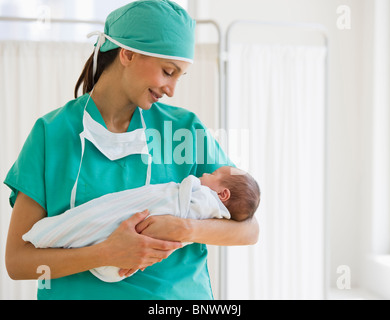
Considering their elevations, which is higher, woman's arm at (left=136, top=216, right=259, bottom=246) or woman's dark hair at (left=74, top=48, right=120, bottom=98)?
woman's dark hair at (left=74, top=48, right=120, bottom=98)

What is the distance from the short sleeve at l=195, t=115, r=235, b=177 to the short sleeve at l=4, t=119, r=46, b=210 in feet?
1.30

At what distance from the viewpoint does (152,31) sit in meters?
1.14

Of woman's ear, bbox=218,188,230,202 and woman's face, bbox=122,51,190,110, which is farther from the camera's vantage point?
woman's ear, bbox=218,188,230,202

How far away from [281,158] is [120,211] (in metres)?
1.31

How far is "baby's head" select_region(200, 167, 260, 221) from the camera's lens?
124 centimetres

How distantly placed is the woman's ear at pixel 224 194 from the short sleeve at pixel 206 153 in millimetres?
66

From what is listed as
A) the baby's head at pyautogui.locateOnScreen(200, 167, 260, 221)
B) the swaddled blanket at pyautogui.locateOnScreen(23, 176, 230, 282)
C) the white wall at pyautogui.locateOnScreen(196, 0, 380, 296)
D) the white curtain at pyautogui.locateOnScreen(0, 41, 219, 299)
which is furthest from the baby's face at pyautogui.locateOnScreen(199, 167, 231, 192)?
the white wall at pyautogui.locateOnScreen(196, 0, 380, 296)

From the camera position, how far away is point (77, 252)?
40.6 inches

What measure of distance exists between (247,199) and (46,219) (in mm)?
509

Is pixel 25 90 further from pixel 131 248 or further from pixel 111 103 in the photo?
pixel 131 248

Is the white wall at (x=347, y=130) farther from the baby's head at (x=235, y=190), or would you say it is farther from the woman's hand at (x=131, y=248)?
the woman's hand at (x=131, y=248)

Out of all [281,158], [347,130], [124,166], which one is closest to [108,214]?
[124,166]

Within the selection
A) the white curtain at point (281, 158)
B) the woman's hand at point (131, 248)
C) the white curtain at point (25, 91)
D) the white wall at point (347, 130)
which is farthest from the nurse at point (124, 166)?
the white wall at point (347, 130)

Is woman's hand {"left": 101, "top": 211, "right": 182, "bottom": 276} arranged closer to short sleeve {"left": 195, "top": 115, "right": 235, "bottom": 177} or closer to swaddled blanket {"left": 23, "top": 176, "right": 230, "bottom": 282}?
swaddled blanket {"left": 23, "top": 176, "right": 230, "bottom": 282}
